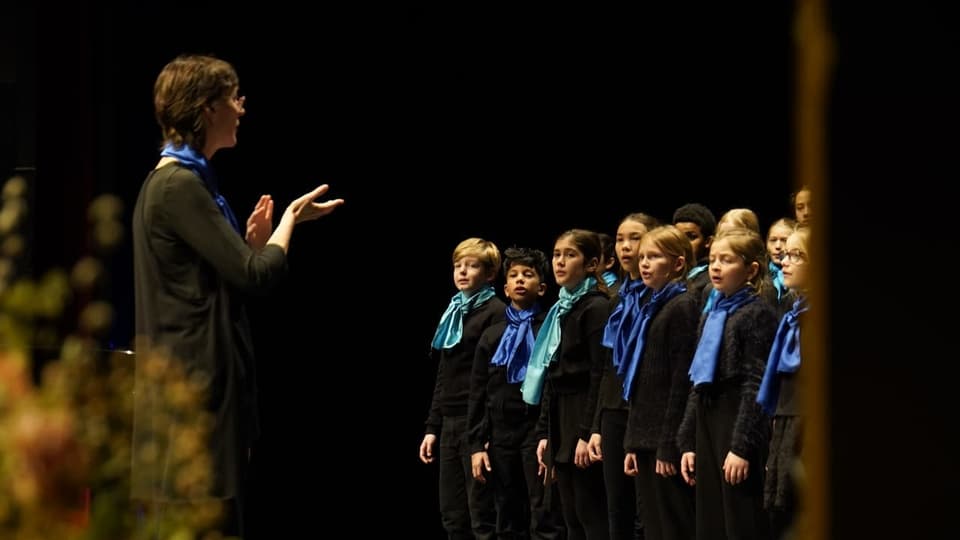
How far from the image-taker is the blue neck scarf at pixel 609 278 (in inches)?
226

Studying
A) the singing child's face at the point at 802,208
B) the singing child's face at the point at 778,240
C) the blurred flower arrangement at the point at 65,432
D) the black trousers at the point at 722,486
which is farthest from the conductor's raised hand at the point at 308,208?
the singing child's face at the point at 778,240

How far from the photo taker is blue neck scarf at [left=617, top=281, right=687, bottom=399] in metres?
4.77

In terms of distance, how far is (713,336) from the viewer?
4285 mm

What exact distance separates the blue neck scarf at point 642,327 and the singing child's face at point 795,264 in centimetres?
82

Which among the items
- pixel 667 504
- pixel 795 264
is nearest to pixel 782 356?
pixel 795 264

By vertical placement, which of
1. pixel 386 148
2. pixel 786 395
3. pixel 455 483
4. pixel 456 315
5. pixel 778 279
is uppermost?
pixel 386 148

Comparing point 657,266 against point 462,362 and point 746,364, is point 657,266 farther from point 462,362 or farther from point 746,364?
point 462,362

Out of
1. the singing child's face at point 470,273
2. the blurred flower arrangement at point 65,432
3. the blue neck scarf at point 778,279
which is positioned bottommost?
the blurred flower arrangement at point 65,432

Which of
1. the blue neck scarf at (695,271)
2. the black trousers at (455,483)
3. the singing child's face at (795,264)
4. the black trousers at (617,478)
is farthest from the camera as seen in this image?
the black trousers at (455,483)

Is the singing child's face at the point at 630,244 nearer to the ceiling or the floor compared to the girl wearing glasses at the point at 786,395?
nearer to the ceiling

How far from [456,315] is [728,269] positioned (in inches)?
86.2

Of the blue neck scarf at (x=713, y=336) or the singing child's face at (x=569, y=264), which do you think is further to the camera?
the singing child's face at (x=569, y=264)

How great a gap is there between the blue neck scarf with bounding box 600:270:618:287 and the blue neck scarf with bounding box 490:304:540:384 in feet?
1.23

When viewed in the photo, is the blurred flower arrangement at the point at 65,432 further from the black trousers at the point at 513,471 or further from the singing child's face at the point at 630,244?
the black trousers at the point at 513,471
